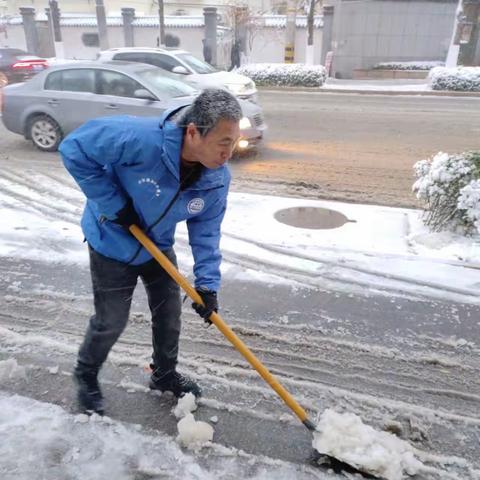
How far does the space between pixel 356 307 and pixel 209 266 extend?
5.76ft

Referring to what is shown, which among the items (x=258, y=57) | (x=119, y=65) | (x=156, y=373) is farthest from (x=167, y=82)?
(x=258, y=57)

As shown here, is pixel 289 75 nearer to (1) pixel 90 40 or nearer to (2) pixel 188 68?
(2) pixel 188 68

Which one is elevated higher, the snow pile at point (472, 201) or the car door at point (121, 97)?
the car door at point (121, 97)

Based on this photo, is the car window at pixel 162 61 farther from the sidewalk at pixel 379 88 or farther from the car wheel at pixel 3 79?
the sidewalk at pixel 379 88

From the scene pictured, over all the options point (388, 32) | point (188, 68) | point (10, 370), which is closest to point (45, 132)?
point (188, 68)

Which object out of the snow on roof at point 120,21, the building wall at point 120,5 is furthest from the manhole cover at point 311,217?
the building wall at point 120,5

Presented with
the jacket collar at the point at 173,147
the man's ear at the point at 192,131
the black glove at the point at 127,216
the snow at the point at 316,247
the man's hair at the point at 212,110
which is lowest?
the snow at the point at 316,247

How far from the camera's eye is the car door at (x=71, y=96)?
8.30m

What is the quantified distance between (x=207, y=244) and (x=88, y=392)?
1.05 metres

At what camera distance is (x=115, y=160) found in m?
2.13

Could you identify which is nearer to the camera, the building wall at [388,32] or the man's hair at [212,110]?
the man's hair at [212,110]

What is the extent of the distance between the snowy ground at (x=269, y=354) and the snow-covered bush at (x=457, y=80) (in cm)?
1489

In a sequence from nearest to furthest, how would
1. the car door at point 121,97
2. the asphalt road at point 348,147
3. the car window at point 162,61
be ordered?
the asphalt road at point 348,147, the car door at point 121,97, the car window at point 162,61

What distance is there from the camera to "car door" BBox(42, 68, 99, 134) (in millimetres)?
8297
